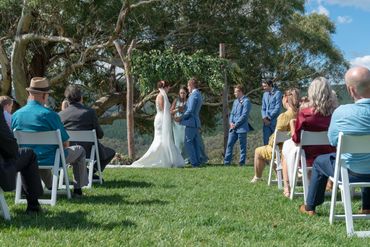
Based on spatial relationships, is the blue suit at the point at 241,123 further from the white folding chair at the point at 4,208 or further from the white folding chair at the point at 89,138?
the white folding chair at the point at 4,208

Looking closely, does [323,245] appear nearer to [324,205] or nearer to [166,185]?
[324,205]

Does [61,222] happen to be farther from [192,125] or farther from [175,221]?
[192,125]

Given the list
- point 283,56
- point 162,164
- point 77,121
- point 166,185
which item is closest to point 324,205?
point 166,185

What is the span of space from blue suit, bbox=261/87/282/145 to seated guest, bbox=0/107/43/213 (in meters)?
8.64

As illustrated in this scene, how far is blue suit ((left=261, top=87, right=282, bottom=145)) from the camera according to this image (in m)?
14.1

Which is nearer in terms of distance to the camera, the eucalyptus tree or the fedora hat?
the fedora hat

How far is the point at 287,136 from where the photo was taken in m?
8.51

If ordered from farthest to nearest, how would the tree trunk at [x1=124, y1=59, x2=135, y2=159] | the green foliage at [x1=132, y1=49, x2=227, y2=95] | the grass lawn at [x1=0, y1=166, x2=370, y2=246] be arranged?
the green foliage at [x1=132, y1=49, x2=227, y2=95]
the tree trunk at [x1=124, y1=59, x2=135, y2=159]
the grass lawn at [x1=0, y1=166, x2=370, y2=246]

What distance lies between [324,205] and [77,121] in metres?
4.02

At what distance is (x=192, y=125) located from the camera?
46.6ft

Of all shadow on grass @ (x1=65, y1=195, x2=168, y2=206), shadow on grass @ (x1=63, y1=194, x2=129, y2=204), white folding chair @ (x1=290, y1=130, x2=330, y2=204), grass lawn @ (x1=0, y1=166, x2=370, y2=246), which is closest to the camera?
grass lawn @ (x1=0, y1=166, x2=370, y2=246)

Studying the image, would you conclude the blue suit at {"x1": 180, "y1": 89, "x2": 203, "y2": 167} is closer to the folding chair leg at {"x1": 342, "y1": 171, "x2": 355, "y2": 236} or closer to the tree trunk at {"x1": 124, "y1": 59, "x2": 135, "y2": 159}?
the tree trunk at {"x1": 124, "y1": 59, "x2": 135, "y2": 159}

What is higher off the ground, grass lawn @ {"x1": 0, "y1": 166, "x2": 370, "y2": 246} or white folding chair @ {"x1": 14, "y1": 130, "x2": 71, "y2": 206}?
white folding chair @ {"x1": 14, "y1": 130, "x2": 71, "y2": 206}

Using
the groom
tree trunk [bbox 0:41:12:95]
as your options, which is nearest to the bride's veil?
the groom
